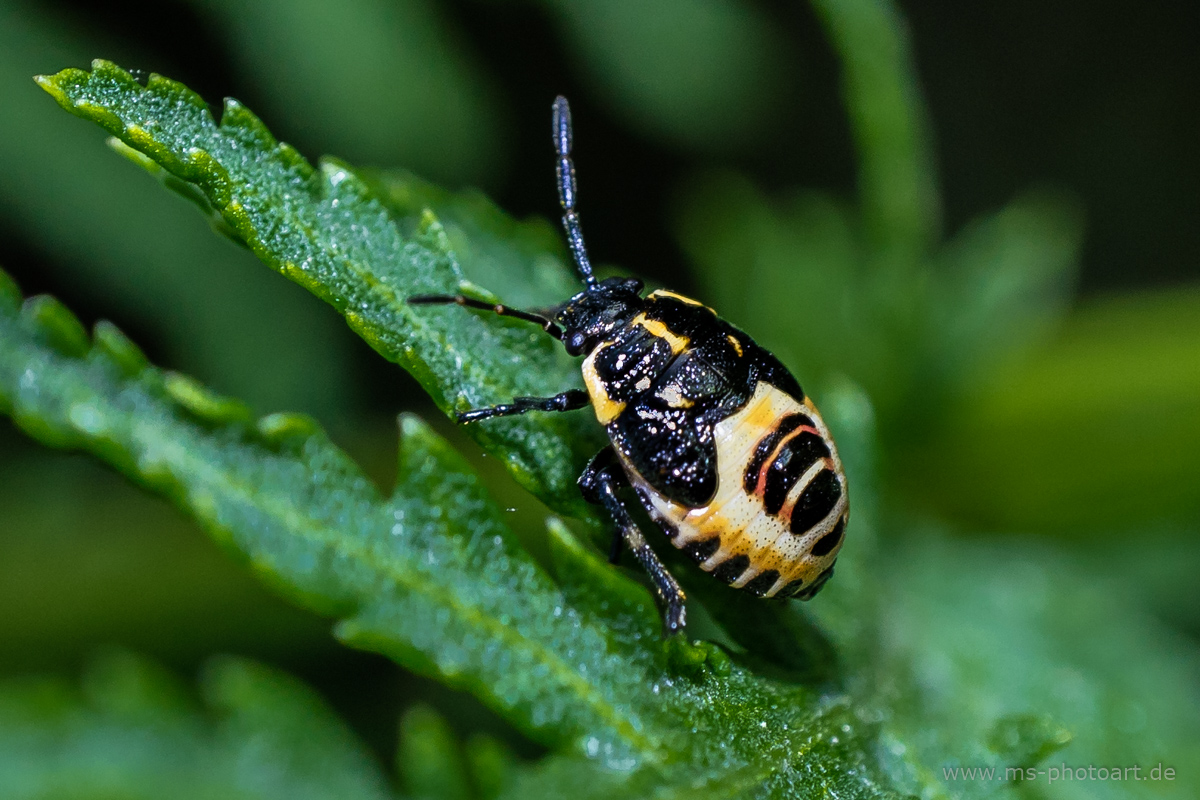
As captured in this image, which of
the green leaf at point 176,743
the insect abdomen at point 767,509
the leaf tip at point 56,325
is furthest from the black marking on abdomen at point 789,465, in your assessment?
the green leaf at point 176,743

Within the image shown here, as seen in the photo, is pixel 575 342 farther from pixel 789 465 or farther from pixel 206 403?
pixel 206 403

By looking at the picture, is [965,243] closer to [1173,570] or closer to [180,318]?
[1173,570]

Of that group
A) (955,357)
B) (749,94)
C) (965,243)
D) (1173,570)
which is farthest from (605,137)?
(1173,570)

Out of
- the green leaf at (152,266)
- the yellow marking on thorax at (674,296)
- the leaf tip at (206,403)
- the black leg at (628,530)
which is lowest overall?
the green leaf at (152,266)

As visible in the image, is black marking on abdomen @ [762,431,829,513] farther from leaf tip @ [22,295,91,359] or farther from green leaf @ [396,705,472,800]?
leaf tip @ [22,295,91,359]

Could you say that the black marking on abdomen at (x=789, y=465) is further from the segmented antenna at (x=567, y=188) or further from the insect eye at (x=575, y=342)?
the segmented antenna at (x=567, y=188)

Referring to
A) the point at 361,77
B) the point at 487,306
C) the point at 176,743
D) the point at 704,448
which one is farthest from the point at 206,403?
the point at 361,77

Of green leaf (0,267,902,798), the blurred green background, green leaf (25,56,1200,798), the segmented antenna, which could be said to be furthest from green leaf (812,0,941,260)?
green leaf (0,267,902,798)
